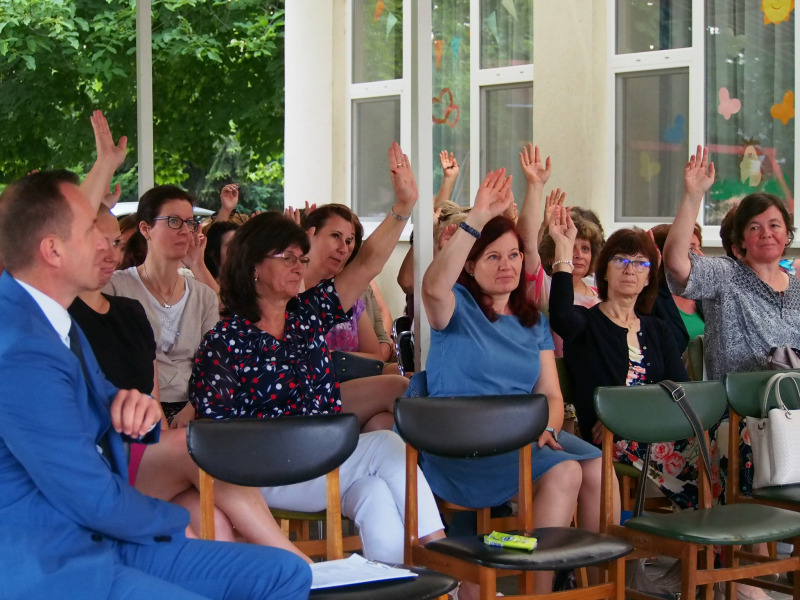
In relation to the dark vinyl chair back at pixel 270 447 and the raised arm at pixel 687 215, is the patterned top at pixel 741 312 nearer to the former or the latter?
the raised arm at pixel 687 215

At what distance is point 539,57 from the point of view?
762 cm

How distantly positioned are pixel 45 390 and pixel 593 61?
612 cm

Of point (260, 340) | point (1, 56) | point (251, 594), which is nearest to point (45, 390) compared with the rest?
point (251, 594)

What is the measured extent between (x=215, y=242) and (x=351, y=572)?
9.55ft

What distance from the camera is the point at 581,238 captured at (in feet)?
16.6

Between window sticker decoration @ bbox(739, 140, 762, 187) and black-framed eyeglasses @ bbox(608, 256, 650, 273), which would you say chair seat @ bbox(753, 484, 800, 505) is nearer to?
black-framed eyeglasses @ bbox(608, 256, 650, 273)

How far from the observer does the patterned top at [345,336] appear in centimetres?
479

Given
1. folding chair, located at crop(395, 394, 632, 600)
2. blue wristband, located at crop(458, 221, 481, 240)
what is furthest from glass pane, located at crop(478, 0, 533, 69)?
folding chair, located at crop(395, 394, 632, 600)

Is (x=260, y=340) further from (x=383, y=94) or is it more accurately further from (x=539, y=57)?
(x=383, y=94)

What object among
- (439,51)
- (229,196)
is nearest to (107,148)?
(229,196)

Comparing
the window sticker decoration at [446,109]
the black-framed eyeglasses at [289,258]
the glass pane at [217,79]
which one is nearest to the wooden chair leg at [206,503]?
the black-framed eyeglasses at [289,258]

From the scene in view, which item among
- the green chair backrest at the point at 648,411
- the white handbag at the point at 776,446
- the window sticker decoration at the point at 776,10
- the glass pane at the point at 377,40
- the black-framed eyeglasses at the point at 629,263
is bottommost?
the white handbag at the point at 776,446

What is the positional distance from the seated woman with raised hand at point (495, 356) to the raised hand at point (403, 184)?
275 millimetres

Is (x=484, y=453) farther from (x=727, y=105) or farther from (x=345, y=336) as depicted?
(x=727, y=105)
